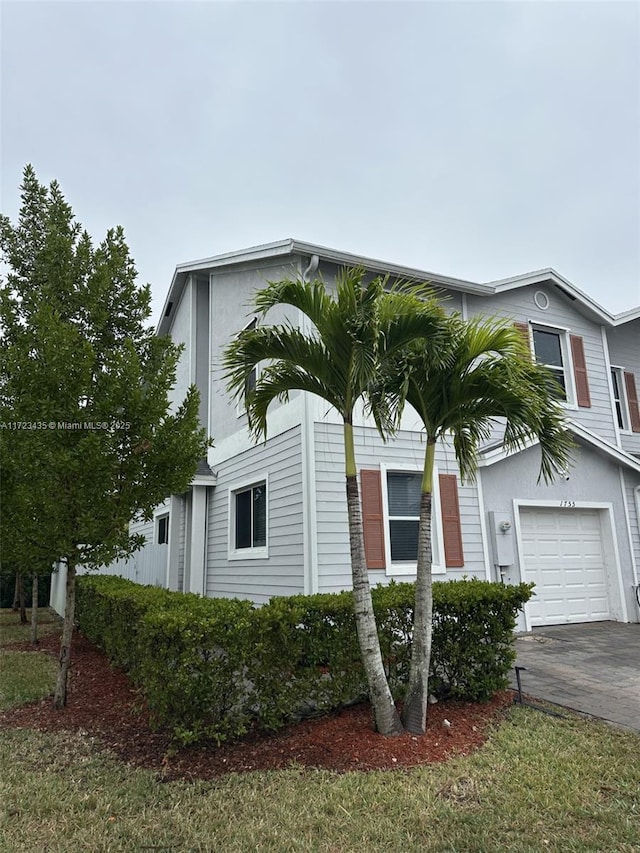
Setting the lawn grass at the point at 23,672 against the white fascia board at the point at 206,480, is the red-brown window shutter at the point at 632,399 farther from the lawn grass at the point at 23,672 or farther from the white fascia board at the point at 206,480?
the lawn grass at the point at 23,672

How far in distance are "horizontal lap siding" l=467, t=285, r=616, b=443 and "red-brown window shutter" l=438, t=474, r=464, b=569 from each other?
3635 millimetres

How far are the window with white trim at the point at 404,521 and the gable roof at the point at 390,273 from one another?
10.2ft

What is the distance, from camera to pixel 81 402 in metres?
5.51

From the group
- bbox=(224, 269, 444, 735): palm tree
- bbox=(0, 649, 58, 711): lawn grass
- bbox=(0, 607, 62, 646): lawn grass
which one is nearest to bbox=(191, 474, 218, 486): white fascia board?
bbox=(0, 649, 58, 711): lawn grass

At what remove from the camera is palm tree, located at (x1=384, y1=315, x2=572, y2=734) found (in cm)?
472

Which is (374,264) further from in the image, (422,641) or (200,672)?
(200,672)

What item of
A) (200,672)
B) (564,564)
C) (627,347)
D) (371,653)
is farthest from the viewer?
(627,347)

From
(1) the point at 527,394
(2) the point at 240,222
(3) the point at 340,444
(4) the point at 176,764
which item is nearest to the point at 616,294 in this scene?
(2) the point at 240,222

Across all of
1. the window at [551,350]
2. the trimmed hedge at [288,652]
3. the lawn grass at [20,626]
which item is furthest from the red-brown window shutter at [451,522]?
the lawn grass at [20,626]

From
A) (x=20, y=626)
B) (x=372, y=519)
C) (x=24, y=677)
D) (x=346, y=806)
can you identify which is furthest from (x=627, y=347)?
(x=20, y=626)

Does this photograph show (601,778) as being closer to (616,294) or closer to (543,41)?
(543,41)

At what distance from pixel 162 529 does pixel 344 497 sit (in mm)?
6857

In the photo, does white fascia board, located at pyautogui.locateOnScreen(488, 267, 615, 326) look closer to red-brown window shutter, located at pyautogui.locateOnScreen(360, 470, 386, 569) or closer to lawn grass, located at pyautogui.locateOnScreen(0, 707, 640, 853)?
red-brown window shutter, located at pyautogui.locateOnScreen(360, 470, 386, 569)

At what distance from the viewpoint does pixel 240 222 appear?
58.5 ft
